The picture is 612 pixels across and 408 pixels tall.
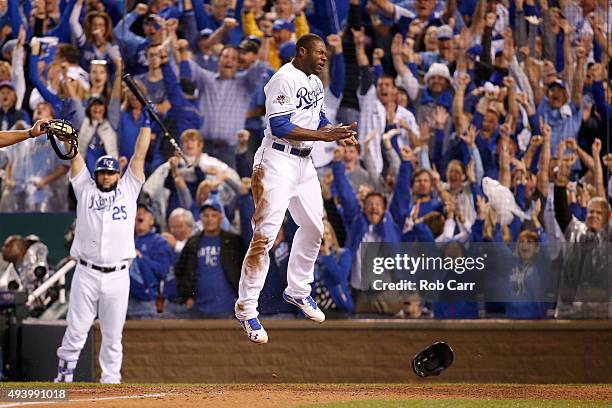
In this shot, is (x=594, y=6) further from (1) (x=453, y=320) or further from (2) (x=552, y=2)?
(1) (x=453, y=320)

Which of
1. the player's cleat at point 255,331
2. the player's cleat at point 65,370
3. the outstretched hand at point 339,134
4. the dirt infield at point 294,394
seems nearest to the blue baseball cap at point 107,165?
the player's cleat at point 65,370

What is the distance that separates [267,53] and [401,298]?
12.3ft

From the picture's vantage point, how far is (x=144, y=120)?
15.8 meters

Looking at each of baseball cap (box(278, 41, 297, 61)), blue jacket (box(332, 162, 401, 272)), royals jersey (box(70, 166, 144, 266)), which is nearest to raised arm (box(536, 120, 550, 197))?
blue jacket (box(332, 162, 401, 272))

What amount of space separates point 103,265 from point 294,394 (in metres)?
3.76

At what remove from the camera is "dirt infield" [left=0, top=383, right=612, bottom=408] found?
10.6 m

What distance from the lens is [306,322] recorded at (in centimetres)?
1588

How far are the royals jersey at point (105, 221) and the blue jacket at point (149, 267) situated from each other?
1.51 metres

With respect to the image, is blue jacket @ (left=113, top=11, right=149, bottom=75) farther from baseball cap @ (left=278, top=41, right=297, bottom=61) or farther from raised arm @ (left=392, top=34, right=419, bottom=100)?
raised arm @ (left=392, top=34, right=419, bottom=100)

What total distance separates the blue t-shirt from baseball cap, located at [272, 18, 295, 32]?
2.95m

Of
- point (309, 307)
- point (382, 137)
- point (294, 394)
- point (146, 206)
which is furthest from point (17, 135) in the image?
point (382, 137)

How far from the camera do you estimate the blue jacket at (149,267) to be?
1593 cm

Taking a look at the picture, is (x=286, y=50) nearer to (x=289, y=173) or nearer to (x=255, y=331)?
(x=289, y=173)

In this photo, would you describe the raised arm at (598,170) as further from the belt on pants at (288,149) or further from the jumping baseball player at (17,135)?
the jumping baseball player at (17,135)
